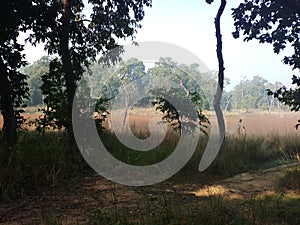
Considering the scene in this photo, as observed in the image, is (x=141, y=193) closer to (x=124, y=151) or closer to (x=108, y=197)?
(x=108, y=197)

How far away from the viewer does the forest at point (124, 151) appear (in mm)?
3385

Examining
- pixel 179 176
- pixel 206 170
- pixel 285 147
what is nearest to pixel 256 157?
pixel 285 147

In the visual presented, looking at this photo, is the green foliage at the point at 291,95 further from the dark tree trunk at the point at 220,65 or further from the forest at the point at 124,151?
the dark tree trunk at the point at 220,65

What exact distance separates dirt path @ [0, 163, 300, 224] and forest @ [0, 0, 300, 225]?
17 millimetres

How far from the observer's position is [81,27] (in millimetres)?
7816

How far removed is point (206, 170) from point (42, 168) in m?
3.18

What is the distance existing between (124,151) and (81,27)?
12.1 feet

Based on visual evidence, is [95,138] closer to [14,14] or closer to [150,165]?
[150,165]

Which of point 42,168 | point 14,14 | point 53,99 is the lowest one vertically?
point 42,168

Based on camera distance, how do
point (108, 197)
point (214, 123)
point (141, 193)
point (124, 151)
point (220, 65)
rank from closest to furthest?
point (108, 197), point (141, 193), point (124, 151), point (220, 65), point (214, 123)

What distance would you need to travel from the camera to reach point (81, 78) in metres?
8.26

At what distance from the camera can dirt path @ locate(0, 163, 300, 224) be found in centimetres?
320

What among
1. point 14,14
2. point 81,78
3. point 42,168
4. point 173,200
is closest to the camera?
point 173,200

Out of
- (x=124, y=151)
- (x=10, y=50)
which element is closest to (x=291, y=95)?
(x=124, y=151)
